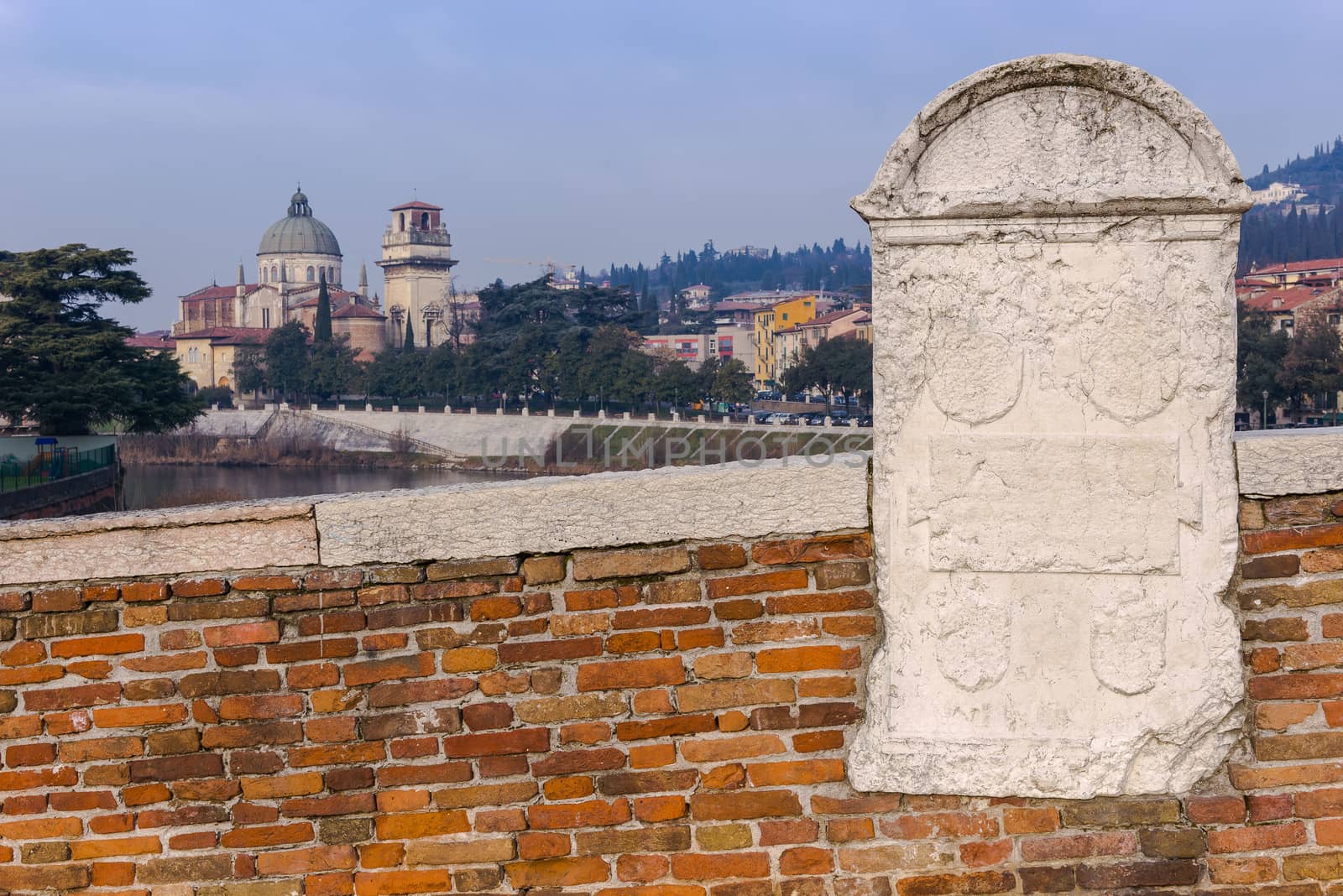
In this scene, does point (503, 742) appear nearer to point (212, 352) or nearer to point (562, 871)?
point (562, 871)

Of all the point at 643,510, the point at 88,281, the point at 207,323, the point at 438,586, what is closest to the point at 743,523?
the point at 643,510

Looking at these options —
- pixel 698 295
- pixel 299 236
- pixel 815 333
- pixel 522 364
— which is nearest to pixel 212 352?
pixel 299 236

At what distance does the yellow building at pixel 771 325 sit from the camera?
71250 mm

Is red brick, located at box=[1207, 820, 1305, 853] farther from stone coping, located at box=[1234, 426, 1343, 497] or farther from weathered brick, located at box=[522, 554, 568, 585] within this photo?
weathered brick, located at box=[522, 554, 568, 585]

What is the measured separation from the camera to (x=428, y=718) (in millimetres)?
2652

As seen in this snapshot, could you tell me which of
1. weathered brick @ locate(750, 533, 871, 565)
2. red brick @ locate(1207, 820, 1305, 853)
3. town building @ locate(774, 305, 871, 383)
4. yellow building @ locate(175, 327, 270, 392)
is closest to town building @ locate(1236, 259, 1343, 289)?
town building @ locate(774, 305, 871, 383)

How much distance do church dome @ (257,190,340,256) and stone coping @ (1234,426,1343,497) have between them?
10447 cm

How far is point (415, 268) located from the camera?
92750mm

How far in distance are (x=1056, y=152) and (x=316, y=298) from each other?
93560 mm

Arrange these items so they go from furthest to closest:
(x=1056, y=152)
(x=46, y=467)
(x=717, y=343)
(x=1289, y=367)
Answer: (x=717, y=343)
(x=1289, y=367)
(x=46, y=467)
(x=1056, y=152)

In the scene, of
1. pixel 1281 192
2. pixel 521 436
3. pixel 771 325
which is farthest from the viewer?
pixel 1281 192

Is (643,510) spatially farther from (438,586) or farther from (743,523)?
(438,586)

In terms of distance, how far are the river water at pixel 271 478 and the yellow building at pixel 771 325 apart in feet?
72.2

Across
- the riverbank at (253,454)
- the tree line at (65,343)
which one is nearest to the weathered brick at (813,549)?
the tree line at (65,343)
